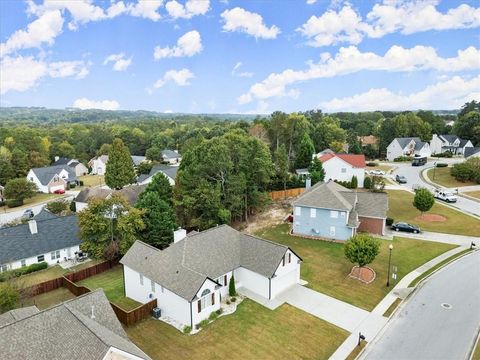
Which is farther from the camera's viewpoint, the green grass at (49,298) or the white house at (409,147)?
the white house at (409,147)

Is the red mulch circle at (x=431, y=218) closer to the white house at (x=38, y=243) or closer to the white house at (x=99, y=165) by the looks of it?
the white house at (x=38, y=243)

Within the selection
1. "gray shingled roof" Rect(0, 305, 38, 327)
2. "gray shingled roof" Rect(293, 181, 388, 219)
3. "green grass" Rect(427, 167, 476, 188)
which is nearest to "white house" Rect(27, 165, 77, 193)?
"gray shingled roof" Rect(293, 181, 388, 219)

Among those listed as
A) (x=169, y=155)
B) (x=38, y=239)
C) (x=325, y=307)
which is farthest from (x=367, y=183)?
(x=169, y=155)

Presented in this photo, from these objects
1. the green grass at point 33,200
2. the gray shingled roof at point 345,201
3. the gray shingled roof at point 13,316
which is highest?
the gray shingled roof at point 345,201

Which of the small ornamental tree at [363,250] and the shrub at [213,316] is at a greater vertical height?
the small ornamental tree at [363,250]

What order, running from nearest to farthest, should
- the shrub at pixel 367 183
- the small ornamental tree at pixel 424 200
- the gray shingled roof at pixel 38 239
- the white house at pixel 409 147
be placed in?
the gray shingled roof at pixel 38 239 → the small ornamental tree at pixel 424 200 → the shrub at pixel 367 183 → the white house at pixel 409 147

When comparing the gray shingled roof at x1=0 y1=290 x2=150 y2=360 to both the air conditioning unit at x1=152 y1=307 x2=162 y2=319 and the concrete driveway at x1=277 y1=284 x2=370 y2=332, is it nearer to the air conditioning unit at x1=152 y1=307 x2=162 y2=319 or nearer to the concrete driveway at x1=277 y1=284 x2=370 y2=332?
A: the air conditioning unit at x1=152 y1=307 x2=162 y2=319

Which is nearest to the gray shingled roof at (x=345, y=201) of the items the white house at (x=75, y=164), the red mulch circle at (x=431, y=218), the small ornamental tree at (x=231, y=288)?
the red mulch circle at (x=431, y=218)

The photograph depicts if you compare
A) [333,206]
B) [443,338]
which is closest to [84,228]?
[333,206]
